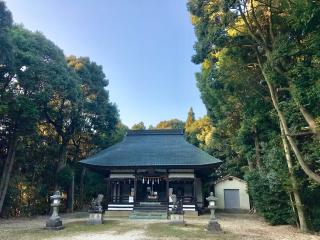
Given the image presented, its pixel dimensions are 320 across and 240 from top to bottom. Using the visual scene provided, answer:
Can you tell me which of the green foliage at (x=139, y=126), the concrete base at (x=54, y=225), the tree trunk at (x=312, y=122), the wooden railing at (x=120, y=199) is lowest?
the concrete base at (x=54, y=225)

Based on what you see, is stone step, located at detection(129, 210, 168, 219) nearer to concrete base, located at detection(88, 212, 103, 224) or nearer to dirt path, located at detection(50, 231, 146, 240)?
concrete base, located at detection(88, 212, 103, 224)

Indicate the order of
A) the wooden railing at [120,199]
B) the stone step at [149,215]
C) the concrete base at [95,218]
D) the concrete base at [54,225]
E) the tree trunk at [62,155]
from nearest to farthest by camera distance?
the concrete base at [54,225] → the concrete base at [95,218] → the stone step at [149,215] → the wooden railing at [120,199] → the tree trunk at [62,155]

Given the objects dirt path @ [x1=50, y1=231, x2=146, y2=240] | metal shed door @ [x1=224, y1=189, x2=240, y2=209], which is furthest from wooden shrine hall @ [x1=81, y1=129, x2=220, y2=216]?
dirt path @ [x1=50, y1=231, x2=146, y2=240]

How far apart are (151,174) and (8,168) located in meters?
8.77

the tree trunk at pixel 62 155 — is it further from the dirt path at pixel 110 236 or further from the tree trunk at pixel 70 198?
the dirt path at pixel 110 236

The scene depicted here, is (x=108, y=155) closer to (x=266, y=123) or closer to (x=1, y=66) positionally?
(x=1, y=66)

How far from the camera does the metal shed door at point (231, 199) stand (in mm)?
23906

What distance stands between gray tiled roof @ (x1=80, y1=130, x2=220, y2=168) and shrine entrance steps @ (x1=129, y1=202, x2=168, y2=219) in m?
2.61

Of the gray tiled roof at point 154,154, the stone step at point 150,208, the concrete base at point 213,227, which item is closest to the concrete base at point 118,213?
the stone step at point 150,208

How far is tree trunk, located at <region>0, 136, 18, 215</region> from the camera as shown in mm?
16375

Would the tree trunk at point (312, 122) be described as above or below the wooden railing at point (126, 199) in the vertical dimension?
above

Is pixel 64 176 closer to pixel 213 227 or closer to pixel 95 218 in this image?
pixel 95 218

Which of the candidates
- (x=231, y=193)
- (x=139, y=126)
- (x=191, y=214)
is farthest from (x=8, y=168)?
(x=139, y=126)

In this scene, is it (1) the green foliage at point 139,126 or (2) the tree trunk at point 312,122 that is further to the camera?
(1) the green foliage at point 139,126
